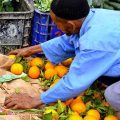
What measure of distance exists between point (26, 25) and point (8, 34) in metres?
0.27

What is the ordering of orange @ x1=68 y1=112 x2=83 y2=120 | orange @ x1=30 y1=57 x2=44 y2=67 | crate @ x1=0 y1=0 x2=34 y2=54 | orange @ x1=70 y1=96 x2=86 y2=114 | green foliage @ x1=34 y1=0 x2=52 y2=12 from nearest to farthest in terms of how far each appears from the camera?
orange @ x1=68 y1=112 x2=83 y2=120 < orange @ x1=70 y1=96 x2=86 y2=114 < orange @ x1=30 y1=57 x2=44 y2=67 < crate @ x1=0 y1=0 x2=34 y2=54 < green foliage @ x1=34 y1=0 x2=52 y2=12

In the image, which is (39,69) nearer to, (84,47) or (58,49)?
(58,49)

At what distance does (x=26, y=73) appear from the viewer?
4719mm

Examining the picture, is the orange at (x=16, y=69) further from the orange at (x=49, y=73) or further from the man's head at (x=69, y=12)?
the man's head at (x=69, y=12)

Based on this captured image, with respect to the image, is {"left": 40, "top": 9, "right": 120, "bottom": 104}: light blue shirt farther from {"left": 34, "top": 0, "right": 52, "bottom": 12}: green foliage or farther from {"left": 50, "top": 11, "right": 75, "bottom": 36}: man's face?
{"left": 34, "top": 0, "right": 52, "bottom": 12}: green foliage

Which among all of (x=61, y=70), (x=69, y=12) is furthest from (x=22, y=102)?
(x=69, y=12)

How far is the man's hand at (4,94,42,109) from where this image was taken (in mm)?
3936

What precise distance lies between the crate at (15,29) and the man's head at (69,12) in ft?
5.16

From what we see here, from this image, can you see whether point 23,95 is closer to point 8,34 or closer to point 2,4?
point 8,34

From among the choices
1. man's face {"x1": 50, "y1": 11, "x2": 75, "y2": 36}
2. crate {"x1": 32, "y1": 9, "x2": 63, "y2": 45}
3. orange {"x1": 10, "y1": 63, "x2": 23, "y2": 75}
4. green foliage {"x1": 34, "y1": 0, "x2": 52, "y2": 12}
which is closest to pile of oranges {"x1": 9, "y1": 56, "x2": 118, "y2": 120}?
orange {"x1": 10, "y1": 63, "x2": 23, "y2": 75}

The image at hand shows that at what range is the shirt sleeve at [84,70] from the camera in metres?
3.61

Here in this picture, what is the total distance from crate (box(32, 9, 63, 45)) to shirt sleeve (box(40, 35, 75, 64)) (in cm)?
68

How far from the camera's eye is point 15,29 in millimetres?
5258

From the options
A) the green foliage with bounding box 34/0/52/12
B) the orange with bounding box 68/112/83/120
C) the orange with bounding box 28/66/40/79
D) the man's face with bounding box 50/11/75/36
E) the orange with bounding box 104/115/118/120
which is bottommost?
the orange with bounding box 28/66/40/79
